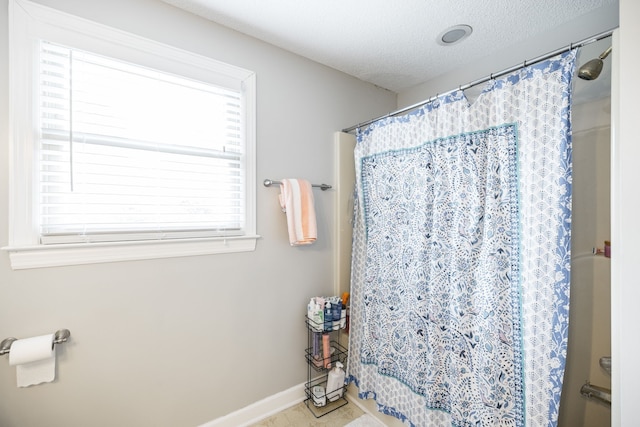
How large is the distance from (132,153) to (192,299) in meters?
0.82

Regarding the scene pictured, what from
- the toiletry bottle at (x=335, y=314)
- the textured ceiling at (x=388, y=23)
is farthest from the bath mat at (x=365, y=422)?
the textured ceiling at (x=388, y=23)

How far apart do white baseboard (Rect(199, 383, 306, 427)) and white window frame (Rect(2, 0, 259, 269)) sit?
103cm

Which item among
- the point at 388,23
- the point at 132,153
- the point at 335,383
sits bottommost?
the point at 335,383

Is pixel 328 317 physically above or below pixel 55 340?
below

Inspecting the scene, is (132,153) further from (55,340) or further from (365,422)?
(365,422)

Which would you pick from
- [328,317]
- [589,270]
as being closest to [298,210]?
[328,317]

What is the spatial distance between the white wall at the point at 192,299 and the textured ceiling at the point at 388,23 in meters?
0.14

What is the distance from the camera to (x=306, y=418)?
5.49 feet

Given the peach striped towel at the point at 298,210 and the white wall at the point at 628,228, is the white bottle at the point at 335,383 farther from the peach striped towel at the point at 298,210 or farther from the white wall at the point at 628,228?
the white wall at the point at 628,228

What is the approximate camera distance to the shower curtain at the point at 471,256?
3.30ft

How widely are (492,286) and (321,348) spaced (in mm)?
1180

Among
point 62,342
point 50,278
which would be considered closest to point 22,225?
point 50,278

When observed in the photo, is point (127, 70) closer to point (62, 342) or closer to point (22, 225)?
point (22, 225)

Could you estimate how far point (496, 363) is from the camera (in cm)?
113
